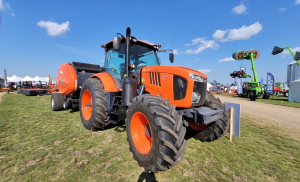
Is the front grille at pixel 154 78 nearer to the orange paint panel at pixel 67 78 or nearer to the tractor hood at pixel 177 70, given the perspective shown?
the tractor hood at pixel 177 70

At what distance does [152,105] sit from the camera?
2.25 m

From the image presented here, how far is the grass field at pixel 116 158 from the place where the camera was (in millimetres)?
2164

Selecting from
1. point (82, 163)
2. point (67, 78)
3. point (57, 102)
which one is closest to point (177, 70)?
point (82, 163)

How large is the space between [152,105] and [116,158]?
122 centimetres

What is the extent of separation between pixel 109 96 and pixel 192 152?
2.28m

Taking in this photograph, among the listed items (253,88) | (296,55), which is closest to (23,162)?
(296,55)

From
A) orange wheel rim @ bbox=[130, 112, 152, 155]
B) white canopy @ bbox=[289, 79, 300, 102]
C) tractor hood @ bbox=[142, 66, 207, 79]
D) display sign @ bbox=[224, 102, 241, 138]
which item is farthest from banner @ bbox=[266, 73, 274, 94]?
orange wheel rim @ bbox=[130, 112, 152, 155]

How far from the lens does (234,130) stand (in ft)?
Answer: 12.2

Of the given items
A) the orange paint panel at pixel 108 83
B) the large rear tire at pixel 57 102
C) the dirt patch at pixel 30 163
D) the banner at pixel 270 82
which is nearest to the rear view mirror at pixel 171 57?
the orange paint panel at pixel 108 83

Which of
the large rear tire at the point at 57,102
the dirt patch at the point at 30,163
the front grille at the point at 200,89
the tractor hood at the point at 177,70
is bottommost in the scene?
the dirt patch at the point at 30,163

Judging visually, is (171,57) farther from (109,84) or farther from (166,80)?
(109,84)

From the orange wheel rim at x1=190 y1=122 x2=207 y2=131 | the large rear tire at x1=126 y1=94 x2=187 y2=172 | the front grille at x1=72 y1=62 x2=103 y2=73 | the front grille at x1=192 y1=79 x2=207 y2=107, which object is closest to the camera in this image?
the large rear tire at x1=126 y1=94 x2=187 y2=172

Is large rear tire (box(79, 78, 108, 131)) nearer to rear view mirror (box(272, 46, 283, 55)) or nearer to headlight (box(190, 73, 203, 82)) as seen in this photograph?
headlight (box(190, 73, 203, 82))

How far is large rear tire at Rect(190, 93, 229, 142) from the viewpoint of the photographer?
120 inches
